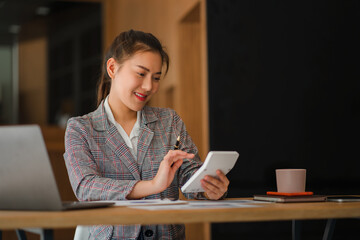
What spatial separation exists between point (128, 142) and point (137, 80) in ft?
0.69

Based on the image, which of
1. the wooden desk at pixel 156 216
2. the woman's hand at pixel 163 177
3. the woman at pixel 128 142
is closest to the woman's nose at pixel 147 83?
the woman at pixel 128 142

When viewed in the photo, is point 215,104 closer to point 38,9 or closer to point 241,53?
point 241,53

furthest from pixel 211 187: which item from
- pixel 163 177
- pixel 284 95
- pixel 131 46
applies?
pixel 284 95

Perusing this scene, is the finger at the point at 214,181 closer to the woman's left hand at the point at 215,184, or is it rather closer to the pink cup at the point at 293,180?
the woman's left hand at the point at 215,184

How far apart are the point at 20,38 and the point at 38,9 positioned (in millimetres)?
454

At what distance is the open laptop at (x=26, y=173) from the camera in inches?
43.7

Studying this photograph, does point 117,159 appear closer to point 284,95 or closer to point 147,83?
point 147,83

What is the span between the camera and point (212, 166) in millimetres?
1385

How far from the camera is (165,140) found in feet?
5.91

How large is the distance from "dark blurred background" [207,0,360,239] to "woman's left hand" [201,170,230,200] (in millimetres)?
1846

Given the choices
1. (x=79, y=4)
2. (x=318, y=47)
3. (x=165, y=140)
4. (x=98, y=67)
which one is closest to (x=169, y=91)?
(x=98, y=67)

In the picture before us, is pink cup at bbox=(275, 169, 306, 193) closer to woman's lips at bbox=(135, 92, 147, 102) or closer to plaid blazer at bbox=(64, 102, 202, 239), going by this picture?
plaid blazer at bbox=(64, 102, 202, 239)

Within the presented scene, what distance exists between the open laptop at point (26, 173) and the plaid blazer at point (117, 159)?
0.30 m

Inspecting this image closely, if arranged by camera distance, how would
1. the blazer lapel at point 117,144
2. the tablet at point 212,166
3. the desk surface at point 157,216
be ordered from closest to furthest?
the desk surface at point 157,216 → the tablet at point 212,166 → the blazer lapel at point 117,144
